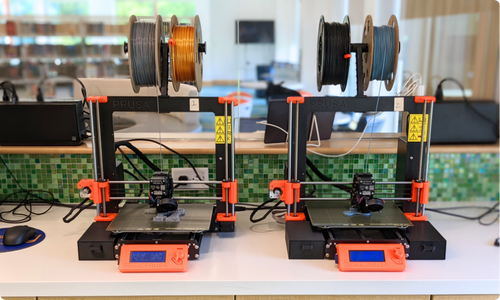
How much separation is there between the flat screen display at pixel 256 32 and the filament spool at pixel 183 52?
4.07 m

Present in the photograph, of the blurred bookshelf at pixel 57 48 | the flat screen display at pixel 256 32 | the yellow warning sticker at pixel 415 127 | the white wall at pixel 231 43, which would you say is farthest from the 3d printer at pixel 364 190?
the blurred bookshelf at pixel 57 48

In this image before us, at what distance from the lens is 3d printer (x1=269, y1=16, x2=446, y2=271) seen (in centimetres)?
116

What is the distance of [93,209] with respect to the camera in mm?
1577

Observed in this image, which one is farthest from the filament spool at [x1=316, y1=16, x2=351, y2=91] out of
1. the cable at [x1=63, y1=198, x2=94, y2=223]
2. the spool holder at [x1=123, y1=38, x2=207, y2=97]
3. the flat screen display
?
the flat screen display

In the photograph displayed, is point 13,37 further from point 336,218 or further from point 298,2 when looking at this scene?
point 336,218

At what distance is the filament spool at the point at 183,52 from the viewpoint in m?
1.20

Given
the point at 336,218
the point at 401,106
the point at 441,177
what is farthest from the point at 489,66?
the point at 336,218

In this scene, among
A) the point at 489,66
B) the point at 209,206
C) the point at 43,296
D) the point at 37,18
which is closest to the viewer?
the point at 43,296

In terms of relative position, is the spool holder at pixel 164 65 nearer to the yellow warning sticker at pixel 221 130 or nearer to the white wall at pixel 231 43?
the yellow warning sticker at pixel 221 130

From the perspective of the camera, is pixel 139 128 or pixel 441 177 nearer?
pixel 441 177

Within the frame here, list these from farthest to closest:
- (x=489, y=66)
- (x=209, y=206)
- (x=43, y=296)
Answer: (x=489, y=66), (x=209, y=206), (x=43, y=296)

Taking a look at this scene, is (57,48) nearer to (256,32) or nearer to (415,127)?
(256,32)

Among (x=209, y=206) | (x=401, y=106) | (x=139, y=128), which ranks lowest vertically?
(x=209, y=206)

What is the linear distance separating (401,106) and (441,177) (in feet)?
1.84
